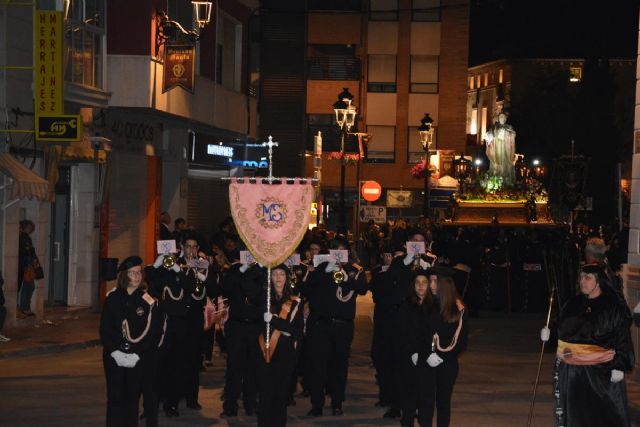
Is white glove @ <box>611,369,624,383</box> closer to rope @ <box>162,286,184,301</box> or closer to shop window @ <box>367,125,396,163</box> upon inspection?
rope @ <box>162,286,184,301</box>

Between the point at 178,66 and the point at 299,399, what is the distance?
1280cm

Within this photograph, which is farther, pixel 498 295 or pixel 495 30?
pixel 495 30

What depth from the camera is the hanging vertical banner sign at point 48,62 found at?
22.3 metres

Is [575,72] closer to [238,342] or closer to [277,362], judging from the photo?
[238,342]

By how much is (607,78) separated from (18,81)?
64.9m

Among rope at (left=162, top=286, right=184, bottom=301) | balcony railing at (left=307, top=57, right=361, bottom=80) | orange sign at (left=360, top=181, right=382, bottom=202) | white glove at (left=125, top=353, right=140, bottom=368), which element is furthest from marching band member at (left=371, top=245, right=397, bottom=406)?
balcony railing at (left=307, top=57, right=361, bottom=80)

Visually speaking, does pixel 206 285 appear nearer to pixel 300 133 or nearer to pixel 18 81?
pixel 18 81

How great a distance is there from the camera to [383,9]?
61.8m

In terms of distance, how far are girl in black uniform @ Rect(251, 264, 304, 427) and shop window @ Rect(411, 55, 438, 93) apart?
168 ft

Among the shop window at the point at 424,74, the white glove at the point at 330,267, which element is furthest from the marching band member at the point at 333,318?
the shop window at the point at 424,74

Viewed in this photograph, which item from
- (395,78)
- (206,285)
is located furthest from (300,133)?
(206,285)

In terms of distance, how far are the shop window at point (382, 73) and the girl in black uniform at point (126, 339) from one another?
170ft

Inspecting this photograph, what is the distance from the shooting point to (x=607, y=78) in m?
82.9

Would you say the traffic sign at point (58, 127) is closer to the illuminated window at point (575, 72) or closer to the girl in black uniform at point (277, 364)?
the girl in black uniform at point (277, 364)
